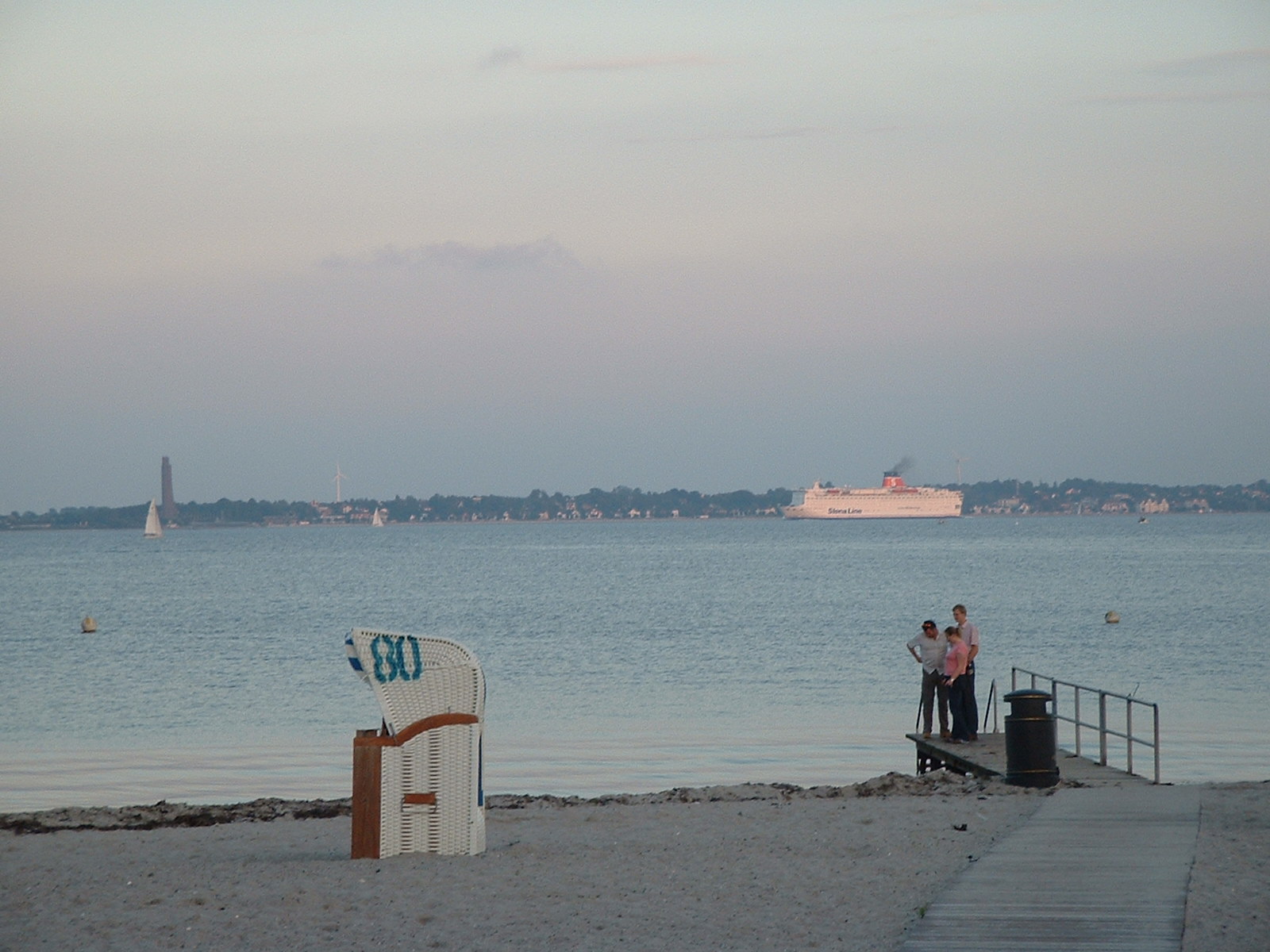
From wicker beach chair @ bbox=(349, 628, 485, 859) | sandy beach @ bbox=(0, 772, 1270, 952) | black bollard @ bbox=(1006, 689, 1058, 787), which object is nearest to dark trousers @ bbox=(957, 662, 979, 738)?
black bollard @ bbox=(1006, 689, 1058, 787)

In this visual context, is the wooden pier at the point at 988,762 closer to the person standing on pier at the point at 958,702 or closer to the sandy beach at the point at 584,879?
the person standing on pier at the point at 958,702

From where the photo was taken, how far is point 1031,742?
1401cm

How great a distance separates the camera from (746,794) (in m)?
15.7

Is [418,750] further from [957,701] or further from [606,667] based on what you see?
[606,667]

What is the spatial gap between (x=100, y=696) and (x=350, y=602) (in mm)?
37869

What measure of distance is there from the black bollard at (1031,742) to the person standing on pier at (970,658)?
8.47 feet

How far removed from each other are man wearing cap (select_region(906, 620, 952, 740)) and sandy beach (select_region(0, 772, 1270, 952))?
3.43 metres

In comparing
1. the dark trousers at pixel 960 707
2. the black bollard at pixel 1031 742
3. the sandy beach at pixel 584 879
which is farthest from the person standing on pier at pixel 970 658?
the sandy beach at pixel 584 879

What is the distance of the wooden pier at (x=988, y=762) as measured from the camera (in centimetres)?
1475

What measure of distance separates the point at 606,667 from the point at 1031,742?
2309 cm

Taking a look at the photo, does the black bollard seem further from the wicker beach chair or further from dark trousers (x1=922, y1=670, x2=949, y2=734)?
the wicker beach chair

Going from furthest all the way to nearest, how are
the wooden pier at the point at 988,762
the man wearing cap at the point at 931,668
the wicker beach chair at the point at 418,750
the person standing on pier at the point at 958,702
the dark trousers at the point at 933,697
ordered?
the dark trousers at the point at 933,697, the person standing on pier at the point at 958,702, the man wearing cap at the point at 931,668, the wooden pier at the point at 988,762, the wicker beach chair at the point at 418,750

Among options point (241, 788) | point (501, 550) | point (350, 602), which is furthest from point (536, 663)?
point (501, 550)

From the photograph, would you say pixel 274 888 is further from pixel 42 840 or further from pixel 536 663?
pixel 536 663
